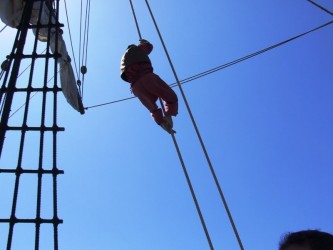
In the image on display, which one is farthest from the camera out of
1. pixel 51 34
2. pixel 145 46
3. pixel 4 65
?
pixel 51 34

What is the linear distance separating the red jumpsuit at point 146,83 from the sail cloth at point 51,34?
193cm

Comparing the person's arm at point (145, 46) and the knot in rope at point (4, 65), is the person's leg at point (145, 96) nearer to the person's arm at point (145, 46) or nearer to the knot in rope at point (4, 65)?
the person's arm at point (145, 46)

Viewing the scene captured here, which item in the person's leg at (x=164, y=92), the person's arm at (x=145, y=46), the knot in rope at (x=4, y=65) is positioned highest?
the knot in rope at (x=4, y=65)

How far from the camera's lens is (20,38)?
15.8ft

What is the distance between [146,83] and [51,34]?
2.63 meters

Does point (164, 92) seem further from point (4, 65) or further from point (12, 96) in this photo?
point (4, 65)

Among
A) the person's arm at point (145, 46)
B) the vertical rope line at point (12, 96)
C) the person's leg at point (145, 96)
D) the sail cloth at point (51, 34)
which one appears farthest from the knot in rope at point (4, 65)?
the person's leg at point (145, 96)

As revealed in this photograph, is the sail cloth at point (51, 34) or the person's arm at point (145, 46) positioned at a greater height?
the sail cloth at point (51, 34)

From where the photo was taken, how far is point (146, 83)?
3641 millimetres

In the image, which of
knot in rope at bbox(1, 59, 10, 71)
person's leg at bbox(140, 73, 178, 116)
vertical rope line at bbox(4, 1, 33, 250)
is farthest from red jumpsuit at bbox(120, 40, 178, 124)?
knot in rope at bbox(1, 59, 10, 71)

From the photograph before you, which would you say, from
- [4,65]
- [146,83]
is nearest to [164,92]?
[146,83]

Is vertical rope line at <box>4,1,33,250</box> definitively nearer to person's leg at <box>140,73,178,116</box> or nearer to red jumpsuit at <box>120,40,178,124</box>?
red jumpsuit at <box>120,40,178,124</box>

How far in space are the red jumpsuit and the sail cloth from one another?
193 centimetres

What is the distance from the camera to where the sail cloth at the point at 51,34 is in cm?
538
